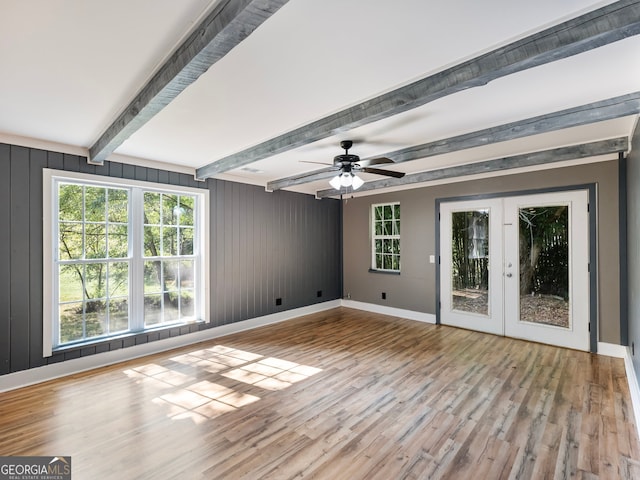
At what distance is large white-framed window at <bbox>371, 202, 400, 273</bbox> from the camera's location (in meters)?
6.04

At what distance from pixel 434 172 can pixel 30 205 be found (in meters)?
4.99

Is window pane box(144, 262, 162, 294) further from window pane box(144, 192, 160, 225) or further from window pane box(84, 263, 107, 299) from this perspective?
window pane box(144, 192, 160, 225)

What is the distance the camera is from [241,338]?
468 centimetres

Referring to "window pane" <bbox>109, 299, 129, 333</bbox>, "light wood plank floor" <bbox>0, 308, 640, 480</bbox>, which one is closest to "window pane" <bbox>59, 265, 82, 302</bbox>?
"window pane" <bbox>109, 299, 129, 333</bbox>

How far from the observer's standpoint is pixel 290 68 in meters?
1.94

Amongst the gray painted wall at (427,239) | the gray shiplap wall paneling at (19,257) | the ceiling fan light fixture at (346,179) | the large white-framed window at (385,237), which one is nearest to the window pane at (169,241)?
the gray shiplap wall paneling at (19,257)

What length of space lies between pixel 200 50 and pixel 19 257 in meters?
3.11

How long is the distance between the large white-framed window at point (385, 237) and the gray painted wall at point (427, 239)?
134 millimetres

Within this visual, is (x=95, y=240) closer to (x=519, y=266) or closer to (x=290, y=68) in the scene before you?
(x=290, y=68)

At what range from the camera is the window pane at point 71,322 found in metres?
3.48

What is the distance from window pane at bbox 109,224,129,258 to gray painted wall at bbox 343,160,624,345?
425 cm

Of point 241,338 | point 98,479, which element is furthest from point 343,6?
point 241,338

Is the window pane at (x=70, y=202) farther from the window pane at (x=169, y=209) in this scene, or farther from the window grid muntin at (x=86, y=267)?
the window pane at (x=169, y=209)

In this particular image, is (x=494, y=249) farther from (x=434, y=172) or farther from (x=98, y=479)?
(x=98, y=479)
